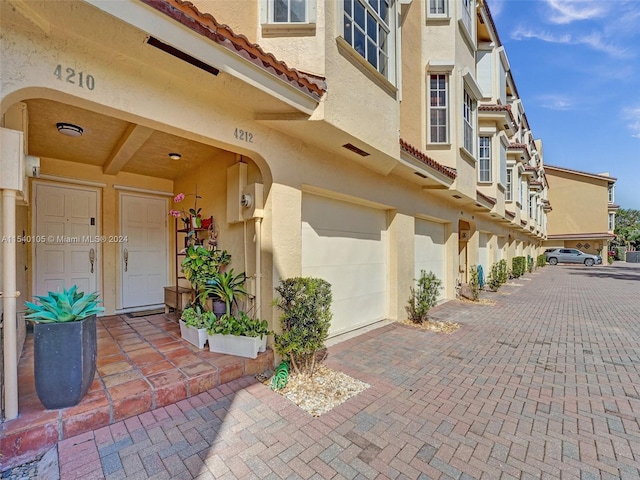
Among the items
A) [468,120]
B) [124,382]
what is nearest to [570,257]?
[468,120]

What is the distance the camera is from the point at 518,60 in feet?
57.0

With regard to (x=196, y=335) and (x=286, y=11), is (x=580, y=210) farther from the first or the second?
(x=196, y=335)

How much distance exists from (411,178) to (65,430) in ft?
24.2

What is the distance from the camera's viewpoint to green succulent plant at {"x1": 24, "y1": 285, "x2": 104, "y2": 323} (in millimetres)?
2643

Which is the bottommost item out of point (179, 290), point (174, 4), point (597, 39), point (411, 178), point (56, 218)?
point (179, 290)

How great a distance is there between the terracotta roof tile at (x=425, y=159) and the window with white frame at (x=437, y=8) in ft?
14.5

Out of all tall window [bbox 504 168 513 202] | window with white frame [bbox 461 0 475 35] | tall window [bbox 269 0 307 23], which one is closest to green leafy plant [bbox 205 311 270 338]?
tall window [bbox 269 0 307 23]

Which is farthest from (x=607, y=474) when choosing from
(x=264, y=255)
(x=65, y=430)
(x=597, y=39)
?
(x=597, y=39)

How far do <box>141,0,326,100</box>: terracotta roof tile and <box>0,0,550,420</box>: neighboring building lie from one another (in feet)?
0.06

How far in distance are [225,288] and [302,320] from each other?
1.46m

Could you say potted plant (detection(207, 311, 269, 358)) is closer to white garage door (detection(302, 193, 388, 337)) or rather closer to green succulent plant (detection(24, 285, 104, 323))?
white garage door (detection(302, 193, 388, 337))

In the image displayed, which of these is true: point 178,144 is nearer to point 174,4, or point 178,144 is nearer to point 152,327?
point 174,4

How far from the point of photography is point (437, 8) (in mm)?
8320

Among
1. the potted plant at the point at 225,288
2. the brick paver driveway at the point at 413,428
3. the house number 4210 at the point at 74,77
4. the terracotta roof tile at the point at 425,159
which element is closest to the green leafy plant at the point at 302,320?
the brick paver driveway at the point at 413,428
